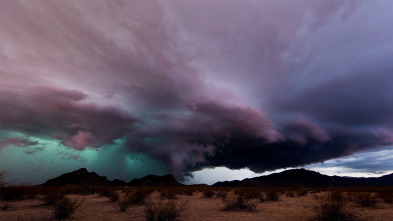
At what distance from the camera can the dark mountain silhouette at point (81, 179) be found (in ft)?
386

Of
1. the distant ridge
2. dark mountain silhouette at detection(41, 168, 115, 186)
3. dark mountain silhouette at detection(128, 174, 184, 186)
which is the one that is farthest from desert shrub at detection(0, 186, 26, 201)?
dark mountain silhouette at detection(128, 174, 184, 186)

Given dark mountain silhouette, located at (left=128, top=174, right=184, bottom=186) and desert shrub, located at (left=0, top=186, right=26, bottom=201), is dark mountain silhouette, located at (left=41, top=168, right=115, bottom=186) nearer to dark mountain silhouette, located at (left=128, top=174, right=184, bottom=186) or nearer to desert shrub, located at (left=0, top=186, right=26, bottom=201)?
dark mountain silhouette, located at (left=128, top=174, right=184, bottom=186)

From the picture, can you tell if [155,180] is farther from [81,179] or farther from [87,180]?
[81,179]

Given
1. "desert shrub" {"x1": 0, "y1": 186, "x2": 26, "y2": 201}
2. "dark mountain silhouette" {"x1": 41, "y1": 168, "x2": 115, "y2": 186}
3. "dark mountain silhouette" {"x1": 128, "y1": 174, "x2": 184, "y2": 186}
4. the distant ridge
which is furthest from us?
"dark mountain silhouette" {"x1": 128, "y1": 174, "x2": 184, "y2": 186}

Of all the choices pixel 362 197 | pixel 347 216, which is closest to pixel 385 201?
pixel 362 197

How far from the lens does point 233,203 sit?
1470 centimetres

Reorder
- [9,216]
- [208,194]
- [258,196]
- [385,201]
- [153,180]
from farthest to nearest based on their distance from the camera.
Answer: [153,180] < [208,194] < [258,196] < [385,201] < [9,216]

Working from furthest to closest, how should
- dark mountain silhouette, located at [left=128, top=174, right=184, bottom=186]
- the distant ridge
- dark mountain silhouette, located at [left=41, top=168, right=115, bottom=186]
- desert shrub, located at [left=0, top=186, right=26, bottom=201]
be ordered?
1. dark mountain silhouette, located at [left=128, top=174, right=184, bottom=186]
2. dark mountain silhouette, located at [left=41, top=168, right=115, bottom=186]
3. the distant ridge
4. desert shrub, located at [left=0, top=186, right=26, bottom=201]

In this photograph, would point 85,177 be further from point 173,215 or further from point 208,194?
point 173,215

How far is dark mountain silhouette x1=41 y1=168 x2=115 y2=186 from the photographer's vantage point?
386 feet

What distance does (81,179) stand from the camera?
124312 millimetres

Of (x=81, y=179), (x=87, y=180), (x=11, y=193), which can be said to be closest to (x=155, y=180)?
(x=87, y=180)

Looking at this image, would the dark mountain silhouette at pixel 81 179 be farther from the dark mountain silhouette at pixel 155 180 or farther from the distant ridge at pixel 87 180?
the dark mountain silhouette at pixel 155 180

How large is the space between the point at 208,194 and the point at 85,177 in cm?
12266
